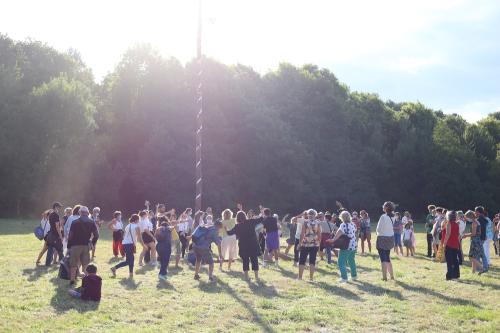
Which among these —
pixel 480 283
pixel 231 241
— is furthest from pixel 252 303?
pixel 480 283

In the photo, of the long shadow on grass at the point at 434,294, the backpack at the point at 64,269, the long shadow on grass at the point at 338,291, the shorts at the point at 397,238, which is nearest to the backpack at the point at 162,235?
the backpack at the point at 64,269

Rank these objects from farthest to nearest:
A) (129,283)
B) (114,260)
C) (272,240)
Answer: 1. (114,260)
2. (272,240)
3. (129,283)

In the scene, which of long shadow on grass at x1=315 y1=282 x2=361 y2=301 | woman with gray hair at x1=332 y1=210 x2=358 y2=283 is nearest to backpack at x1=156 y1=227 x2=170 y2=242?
long shadow on grass at x1=315 y1=282 x2=361 y2=301

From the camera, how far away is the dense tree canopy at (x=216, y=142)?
41.8 meters

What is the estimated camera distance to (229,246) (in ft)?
56.6

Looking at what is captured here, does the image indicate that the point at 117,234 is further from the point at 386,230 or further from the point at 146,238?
the point at 386,230

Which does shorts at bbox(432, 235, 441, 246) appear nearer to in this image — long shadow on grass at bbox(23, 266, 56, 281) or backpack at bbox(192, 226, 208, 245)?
backpack at bbox(192, 226, 208, 245)

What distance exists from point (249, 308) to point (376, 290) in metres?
4.01

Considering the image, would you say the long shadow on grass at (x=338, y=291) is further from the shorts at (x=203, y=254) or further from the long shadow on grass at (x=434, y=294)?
the shorts at (x=203, y=254)

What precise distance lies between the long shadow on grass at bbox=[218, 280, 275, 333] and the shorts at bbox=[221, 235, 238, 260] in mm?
2689

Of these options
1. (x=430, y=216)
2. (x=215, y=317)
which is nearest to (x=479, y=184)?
(x=430, y=216)

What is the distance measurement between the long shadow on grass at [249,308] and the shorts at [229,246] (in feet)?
8.82

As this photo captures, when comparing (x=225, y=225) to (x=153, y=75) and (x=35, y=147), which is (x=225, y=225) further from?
(x=153, y=75)

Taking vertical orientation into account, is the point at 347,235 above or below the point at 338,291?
above
